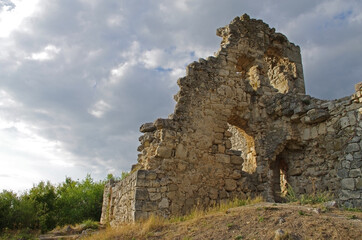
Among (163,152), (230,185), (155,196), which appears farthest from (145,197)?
(230,185)

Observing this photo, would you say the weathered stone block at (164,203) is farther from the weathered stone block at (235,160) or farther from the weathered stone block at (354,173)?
the weathered stone block at (354,173)

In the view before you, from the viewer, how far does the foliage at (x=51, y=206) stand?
540 inches

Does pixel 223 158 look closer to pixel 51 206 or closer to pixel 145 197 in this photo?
pixel 145 197

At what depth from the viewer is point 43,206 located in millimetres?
16031

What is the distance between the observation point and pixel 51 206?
54.6 feet

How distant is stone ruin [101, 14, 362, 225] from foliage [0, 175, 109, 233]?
5.69m

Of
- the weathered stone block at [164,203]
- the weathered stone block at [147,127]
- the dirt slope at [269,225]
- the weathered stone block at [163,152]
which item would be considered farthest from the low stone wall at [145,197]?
the weathered stone block at [147,127]

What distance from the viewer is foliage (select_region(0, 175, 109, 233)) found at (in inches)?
540

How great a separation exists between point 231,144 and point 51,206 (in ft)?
40.1

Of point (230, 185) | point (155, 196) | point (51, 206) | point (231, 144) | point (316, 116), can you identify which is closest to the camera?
point (155, 196)

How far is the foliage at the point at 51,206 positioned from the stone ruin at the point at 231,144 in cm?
569

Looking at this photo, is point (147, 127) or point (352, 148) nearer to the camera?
point (352, 148)

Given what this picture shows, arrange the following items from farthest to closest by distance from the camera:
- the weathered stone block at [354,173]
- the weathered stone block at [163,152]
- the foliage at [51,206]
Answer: the foliage at [51,206], the weathered stone block at [163,152], the weathered stone block at [354,173]

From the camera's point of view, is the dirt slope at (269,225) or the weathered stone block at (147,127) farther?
the weathered stone block at (147,127)
